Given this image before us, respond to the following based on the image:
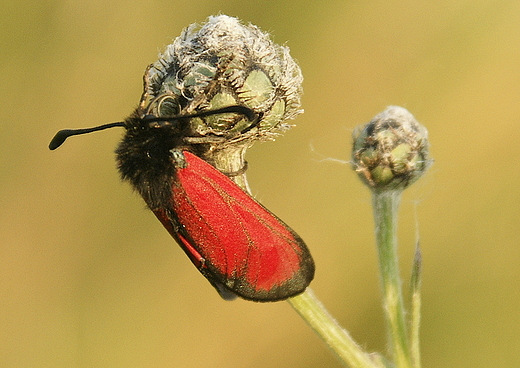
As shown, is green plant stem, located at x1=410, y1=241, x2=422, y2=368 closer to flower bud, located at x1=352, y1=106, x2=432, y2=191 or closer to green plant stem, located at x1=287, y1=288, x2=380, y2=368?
green plant stem, located at x1=287, y1=288, x2=380, y2=368

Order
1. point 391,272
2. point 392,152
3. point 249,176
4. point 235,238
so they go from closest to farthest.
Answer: point 235,238
point 391,272
point 392,152
point 249,176

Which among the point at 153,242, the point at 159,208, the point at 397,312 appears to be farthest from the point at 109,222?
the point at 397,312

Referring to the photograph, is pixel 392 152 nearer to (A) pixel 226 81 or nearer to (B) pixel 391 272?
(B) pixel 391 272

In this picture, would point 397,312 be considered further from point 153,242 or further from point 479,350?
point 153,242

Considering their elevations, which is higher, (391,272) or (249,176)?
(249,176)

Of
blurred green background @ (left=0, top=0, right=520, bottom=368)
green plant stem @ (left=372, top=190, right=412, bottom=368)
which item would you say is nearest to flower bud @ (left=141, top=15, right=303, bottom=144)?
green plant stem @ (left=372, top=190, right=412, bottom=368)

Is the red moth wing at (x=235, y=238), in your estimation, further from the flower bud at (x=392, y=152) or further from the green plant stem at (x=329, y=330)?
the flower bud at (x=392, y=152)

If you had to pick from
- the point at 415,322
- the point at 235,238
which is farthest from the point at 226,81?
the point at 415,322

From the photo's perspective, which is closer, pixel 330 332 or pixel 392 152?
pixel 330 332

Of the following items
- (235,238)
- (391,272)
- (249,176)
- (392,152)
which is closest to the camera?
(235,238)
